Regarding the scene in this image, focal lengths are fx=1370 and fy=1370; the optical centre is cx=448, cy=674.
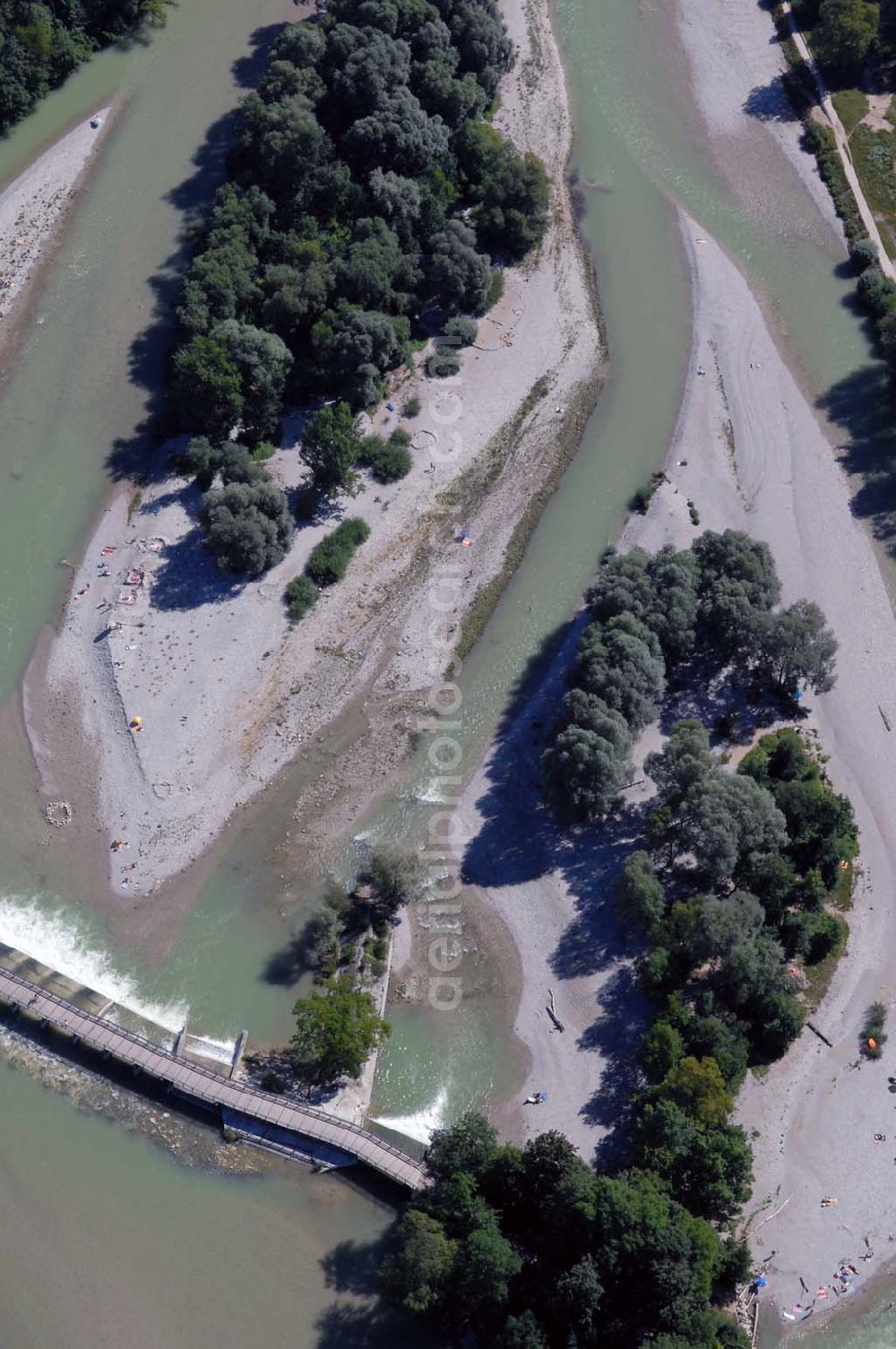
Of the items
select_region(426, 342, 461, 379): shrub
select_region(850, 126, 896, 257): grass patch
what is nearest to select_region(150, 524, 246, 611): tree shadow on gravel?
select_region(426, 342, 461, 379): shrub

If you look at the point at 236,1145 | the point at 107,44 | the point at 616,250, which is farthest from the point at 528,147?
the point at 236,1145

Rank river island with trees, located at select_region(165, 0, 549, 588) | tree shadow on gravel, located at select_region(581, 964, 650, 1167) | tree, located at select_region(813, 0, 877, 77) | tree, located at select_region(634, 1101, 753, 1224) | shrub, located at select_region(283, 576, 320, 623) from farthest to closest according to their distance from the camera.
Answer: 1. tree, located at select_region(813, 0, 877, 77)
2. river island with trees, located at select_region(165, 0, 549, 588)
3. shrub, located at select_region(283, 576, 320, 623)
4. tree shadow on gravel, located at select_region(581, 964, 650, 1167)
5. tree, located at select_region(634, 1101, 753, 1224)

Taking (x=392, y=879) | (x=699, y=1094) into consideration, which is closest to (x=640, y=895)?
(x=699, y=1094)

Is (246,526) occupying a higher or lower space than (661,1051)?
higher

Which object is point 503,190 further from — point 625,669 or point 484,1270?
point 484,1270

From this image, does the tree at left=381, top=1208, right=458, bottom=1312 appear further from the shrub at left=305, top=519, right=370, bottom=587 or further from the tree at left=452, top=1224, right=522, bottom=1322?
the shrub at left=305, top=519, right=370, bottom=587

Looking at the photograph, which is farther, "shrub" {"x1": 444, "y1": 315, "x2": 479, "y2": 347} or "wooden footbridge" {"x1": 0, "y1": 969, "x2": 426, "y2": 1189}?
"shrub" {"x1": 444, "y1": 315, "x2": 479, "y2": 347}

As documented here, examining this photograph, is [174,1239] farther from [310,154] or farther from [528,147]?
[528,147]

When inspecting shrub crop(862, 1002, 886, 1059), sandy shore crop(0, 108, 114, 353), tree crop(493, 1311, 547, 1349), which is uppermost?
sandy shore crop(0, 108, 114, 353)
